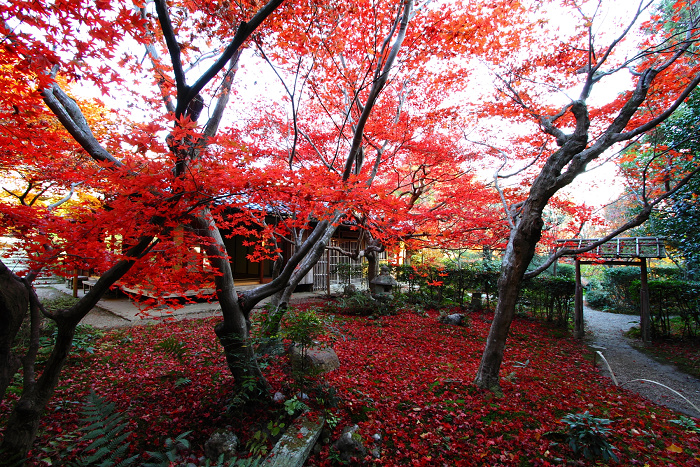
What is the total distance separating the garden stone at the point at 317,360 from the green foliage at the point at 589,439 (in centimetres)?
269

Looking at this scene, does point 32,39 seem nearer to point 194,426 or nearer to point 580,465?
point 194,426

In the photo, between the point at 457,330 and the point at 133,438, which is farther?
the point at 457,330

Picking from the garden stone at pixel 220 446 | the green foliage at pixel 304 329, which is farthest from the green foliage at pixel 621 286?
the garden stone at pixel 220 446

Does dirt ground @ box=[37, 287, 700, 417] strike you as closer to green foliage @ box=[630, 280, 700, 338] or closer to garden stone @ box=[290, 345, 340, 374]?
green foliage @ box=[630, 280, 700, 338]

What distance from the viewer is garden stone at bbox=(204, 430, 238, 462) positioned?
8.66ft

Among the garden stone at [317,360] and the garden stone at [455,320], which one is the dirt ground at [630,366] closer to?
the garden stone at [455,320]

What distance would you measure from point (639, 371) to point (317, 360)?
6.52m

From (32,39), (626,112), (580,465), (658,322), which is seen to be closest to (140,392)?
(32,39)

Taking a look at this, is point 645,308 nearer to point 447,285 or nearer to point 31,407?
point 447,285

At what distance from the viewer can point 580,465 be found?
2.56 meters

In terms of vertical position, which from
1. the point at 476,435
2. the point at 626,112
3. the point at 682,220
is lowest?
the point at 476,435

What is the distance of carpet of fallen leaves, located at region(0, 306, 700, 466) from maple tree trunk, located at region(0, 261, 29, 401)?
81 cm

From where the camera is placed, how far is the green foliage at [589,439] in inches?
100

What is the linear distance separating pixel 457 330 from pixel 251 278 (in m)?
8.40
